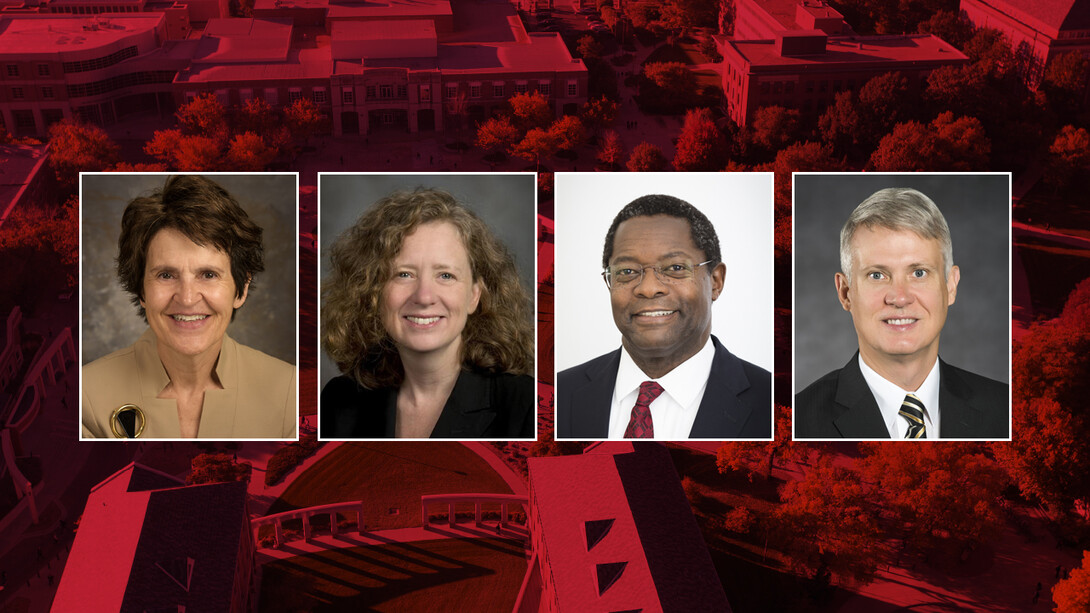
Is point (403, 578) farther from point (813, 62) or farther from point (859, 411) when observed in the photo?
point (813, 62)

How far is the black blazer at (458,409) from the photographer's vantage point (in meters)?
28.1

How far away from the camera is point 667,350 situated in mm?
28219

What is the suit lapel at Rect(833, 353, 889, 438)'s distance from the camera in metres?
28.5

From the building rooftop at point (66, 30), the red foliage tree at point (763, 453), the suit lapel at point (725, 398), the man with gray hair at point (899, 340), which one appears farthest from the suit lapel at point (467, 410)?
the building rooftop at point (66, 30)

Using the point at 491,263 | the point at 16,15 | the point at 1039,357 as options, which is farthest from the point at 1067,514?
the point at 16,15

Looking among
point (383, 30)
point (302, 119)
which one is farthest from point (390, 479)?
point (383, 30)

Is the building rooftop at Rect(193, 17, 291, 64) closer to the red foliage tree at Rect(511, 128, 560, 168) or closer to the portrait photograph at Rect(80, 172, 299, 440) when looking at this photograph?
the red foliage tree at Rect(511, 128, 560, 168)

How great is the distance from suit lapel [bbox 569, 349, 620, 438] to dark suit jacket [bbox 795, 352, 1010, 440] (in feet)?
15.9

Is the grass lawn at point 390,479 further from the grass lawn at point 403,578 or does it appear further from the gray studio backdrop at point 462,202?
the gray studio backdrop at point 462,202

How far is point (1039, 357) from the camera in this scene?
156ft

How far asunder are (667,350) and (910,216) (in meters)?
6.88

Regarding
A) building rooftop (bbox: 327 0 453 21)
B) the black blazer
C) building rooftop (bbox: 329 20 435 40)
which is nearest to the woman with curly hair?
the black blazer

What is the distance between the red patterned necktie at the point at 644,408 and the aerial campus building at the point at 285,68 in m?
46.4

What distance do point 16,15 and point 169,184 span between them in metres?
59.0
